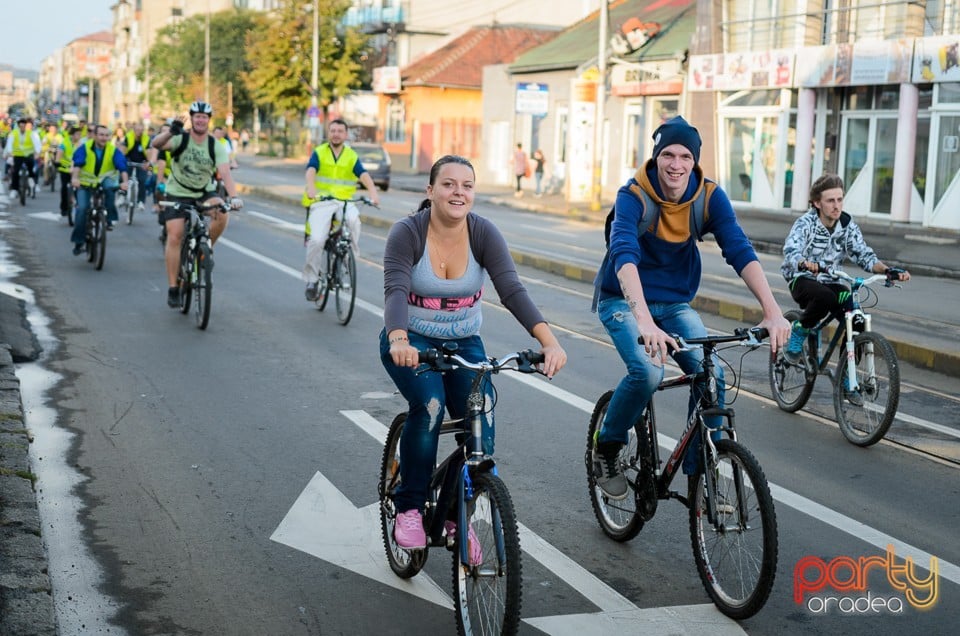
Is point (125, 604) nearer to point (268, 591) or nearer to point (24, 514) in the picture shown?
point (268, 591)

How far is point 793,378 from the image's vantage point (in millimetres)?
8703

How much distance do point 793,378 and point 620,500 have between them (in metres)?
3.35

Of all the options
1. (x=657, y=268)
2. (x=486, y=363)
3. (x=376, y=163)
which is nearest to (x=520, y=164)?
(x=376, y=163)

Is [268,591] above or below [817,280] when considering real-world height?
below

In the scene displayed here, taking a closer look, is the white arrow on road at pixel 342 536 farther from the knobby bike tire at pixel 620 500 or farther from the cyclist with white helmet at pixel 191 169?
the cyclist with white helmet at pixel 191 169

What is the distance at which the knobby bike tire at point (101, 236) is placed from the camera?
16.0 m

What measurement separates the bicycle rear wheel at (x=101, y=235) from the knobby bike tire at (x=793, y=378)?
967 centimetres

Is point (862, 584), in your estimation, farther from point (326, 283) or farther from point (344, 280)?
point (326, 283)

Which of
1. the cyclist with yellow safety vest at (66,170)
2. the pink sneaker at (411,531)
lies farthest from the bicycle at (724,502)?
the cyclist with yellow safety vest at (66,170)

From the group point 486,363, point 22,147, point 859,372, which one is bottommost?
point 859,372

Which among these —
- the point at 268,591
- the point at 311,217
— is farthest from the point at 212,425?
the point at 311,217

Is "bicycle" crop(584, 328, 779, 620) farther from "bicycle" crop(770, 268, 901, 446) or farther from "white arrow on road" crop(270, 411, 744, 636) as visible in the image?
"bicycle" crop(770, 268, 901, 446)

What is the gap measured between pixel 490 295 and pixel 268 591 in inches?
392

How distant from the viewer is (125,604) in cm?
491
